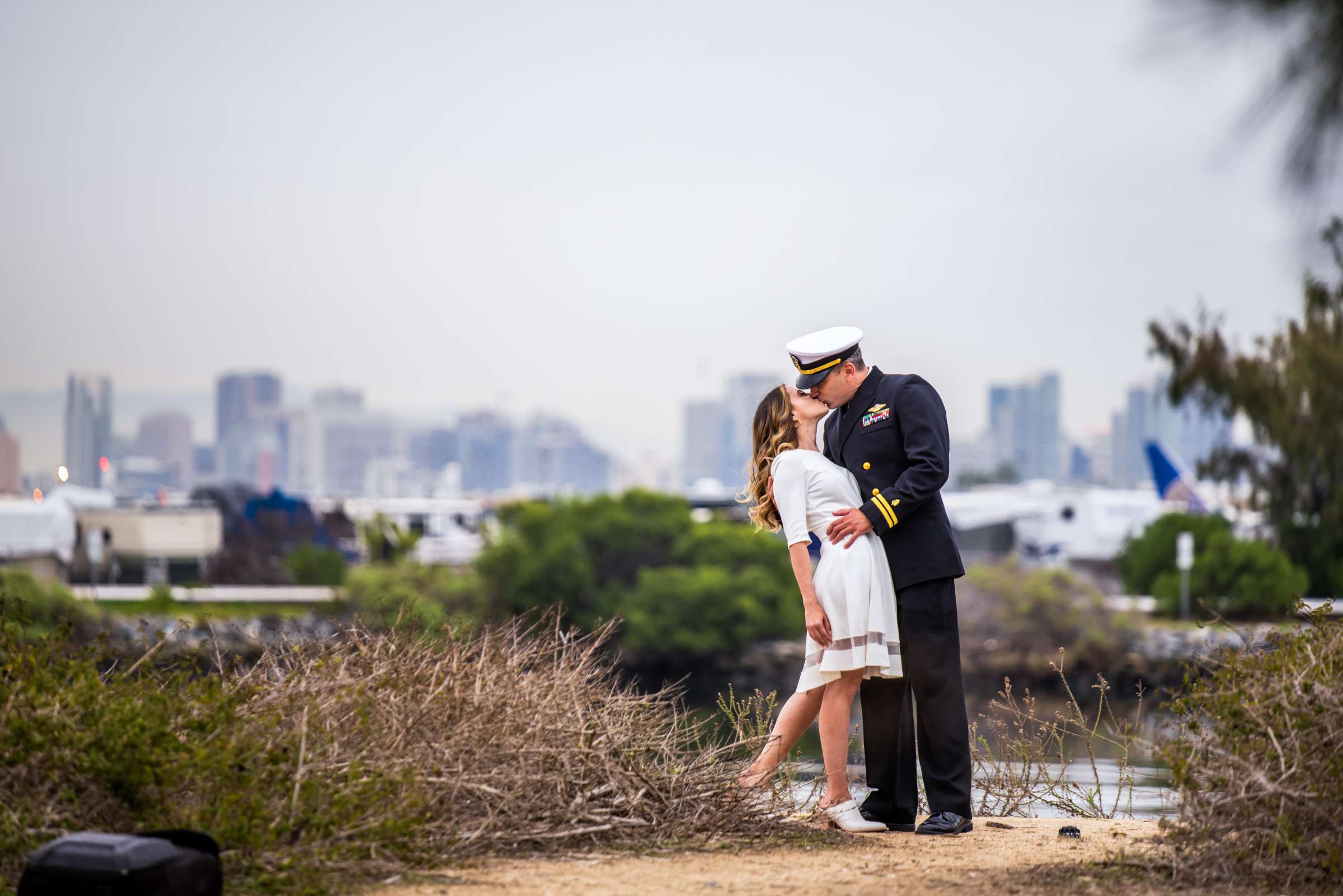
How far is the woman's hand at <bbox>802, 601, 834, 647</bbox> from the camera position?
211 inches

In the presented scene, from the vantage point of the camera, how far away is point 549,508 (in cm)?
4297

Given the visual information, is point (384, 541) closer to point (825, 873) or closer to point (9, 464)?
point (9, 464)

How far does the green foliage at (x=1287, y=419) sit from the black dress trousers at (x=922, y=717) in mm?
31426

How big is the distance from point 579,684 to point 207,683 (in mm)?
1399

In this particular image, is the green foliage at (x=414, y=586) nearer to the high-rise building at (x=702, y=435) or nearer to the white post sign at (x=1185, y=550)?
the white post sign at (x=1185, y=550)

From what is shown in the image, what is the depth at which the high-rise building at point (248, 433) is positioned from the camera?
171750mm

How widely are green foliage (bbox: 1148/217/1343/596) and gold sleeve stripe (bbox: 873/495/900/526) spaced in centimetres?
3157

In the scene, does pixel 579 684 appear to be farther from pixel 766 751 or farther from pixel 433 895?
pixel 433 895

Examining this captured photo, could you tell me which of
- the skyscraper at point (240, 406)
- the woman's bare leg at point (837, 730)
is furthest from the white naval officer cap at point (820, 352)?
the skyscraper at point (240, 406)

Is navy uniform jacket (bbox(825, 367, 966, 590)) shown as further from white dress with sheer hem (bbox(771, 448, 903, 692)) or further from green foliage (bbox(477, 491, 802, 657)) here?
green foliage (bbox(477, 491, 802, 657))

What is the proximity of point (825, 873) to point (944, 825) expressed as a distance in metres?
1.11

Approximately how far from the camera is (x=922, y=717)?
18.0ft

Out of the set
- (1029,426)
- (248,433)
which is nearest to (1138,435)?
(1029,426)

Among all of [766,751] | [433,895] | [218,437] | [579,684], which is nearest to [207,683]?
[433,895]
